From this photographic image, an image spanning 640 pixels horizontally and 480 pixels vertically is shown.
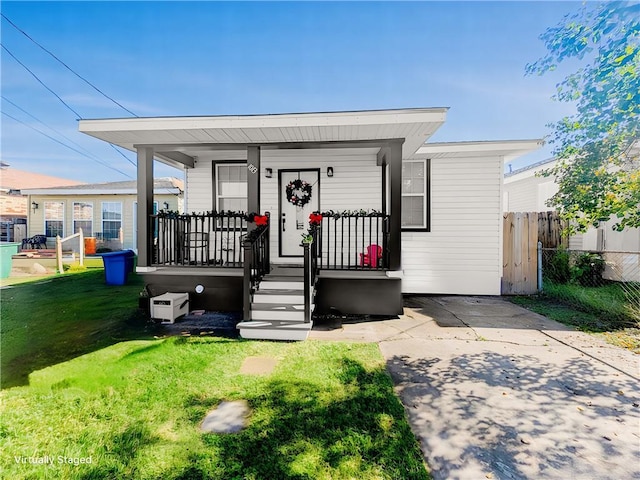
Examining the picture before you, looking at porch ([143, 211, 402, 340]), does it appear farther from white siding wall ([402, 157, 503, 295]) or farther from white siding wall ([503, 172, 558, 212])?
white siding wall ([503, 172, 558, 212])

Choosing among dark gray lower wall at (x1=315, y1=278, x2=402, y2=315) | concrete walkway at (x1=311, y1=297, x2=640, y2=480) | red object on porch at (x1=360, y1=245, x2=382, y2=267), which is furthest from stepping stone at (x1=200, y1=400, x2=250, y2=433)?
red object on porch at (x1=360, y1=245, x2=382, y2=267)

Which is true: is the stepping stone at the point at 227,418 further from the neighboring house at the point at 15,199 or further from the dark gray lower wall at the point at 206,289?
the neighboring house at the point at 15,199

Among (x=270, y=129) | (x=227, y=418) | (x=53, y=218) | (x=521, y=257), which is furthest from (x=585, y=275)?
(x=53, y=218)

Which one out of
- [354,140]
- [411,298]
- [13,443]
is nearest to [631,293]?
[411,298]

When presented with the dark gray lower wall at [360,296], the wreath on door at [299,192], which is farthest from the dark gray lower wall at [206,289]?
the wreath on door at [299,192]

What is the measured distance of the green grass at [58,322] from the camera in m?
3.58

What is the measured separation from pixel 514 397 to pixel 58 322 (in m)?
6.61

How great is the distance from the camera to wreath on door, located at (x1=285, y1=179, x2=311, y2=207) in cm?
699

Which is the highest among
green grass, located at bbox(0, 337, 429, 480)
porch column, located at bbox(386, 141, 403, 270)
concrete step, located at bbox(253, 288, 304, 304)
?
porch column, located at bbox(386, 141, 403, 270)

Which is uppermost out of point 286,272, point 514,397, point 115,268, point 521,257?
point 521,257

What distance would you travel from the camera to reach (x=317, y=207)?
22.9 ft

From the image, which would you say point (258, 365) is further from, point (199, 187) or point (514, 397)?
point (199, 187)

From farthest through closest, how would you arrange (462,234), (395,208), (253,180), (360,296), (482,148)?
(462,234), (482,148), (253,180), (360,296), (395,208)

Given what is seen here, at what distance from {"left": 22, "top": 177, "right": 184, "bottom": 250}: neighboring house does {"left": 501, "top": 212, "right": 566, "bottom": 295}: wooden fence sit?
1275 centimetres
